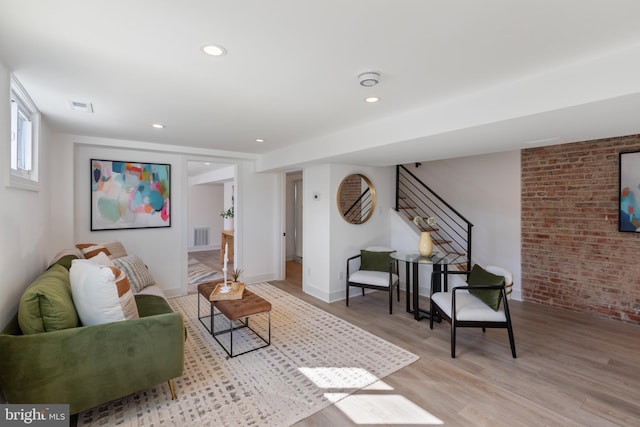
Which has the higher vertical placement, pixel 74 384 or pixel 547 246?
pixel 547 246

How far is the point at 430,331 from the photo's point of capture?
3406mm

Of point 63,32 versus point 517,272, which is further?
point 517,272

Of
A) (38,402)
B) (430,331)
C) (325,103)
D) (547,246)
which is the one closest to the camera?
(38,402)

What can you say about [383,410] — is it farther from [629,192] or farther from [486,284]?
[629,192]

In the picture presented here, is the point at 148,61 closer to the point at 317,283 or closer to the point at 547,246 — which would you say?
the point at 317,283

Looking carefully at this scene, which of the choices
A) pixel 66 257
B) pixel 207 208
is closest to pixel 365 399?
pixel 66 257

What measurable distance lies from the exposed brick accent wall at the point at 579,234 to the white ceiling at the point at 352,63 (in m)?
1.50

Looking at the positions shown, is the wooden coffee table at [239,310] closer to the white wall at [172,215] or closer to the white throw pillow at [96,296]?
the white throw pillow at [96,296]

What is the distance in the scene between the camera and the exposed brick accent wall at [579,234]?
11.9 ft

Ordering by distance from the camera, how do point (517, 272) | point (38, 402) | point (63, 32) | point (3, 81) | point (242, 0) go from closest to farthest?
1. point (242, 0)
2. point (63, 32)
3. point (38, 402)
4. point (3, 81)
5. point (517, 272)

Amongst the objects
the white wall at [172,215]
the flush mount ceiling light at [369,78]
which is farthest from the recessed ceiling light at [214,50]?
the white wall at [172,215]

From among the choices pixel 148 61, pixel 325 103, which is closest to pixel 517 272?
pixel 325 103

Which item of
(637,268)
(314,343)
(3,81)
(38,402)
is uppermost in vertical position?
(3,81)

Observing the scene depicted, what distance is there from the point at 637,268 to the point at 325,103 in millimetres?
4040
